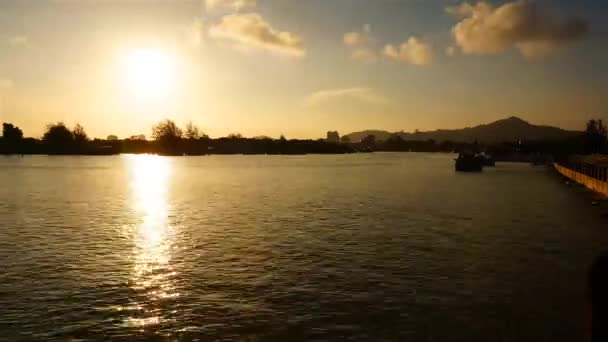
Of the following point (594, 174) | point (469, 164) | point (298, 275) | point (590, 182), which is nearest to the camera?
point (298, 275)

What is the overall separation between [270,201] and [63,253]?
35.9 metres

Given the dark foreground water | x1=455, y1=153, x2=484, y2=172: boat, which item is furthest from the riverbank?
x1=455, y1=153, x2=484, y2=172: boat

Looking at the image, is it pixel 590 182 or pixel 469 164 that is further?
pixel 469 164

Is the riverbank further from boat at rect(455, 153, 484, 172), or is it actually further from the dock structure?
boat at rect(455, 153, 484, 172)

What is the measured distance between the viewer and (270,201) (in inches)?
2520

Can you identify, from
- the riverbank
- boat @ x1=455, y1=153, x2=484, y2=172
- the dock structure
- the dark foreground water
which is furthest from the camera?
boat @ x1=455, y1=153, x2=484, y2=172

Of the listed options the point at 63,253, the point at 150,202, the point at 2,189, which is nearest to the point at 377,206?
the point at 150,202

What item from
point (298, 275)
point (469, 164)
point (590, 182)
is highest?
point (469, 164)

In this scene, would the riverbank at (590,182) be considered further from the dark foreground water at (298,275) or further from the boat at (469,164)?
the boat at (469,164)

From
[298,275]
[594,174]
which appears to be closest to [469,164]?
[594,174]

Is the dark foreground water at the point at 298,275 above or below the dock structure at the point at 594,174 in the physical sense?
below

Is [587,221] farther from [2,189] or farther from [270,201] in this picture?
[2,189]

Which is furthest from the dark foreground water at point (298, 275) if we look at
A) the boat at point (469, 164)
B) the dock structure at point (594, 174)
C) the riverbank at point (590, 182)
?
the boat at point (469, 164)

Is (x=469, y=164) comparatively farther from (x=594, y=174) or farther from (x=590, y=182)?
(x=590, y=182)
